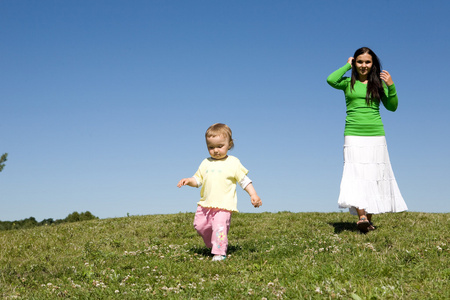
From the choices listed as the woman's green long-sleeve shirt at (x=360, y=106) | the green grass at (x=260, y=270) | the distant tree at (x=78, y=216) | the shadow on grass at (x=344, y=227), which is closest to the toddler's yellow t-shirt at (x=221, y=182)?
the green grass at (x=260, y=270)

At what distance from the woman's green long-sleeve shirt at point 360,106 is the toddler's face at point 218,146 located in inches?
167

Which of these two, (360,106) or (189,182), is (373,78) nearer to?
(360,106)

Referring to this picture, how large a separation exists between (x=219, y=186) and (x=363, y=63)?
18.2ft

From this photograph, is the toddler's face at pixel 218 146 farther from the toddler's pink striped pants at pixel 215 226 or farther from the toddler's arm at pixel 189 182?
the toddler's pink striped pants at pixel 215 226

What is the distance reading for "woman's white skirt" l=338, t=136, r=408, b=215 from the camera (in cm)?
1154

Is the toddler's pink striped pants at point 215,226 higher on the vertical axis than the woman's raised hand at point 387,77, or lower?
lower

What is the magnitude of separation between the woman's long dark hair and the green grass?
3.61 metres

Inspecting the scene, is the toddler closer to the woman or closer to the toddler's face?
the toddler's face

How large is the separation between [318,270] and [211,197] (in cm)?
294

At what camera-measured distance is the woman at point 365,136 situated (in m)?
11.6

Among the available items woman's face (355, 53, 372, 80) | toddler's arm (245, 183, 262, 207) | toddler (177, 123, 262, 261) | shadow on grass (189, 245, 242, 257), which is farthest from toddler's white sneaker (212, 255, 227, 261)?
woman's face (355, 53, 372, 80)

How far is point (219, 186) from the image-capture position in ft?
29.7

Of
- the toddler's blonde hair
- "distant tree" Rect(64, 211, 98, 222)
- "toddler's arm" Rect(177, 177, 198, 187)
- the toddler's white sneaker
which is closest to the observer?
the toddler's white sneaker

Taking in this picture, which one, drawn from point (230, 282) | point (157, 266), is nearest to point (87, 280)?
point (157, 266)
